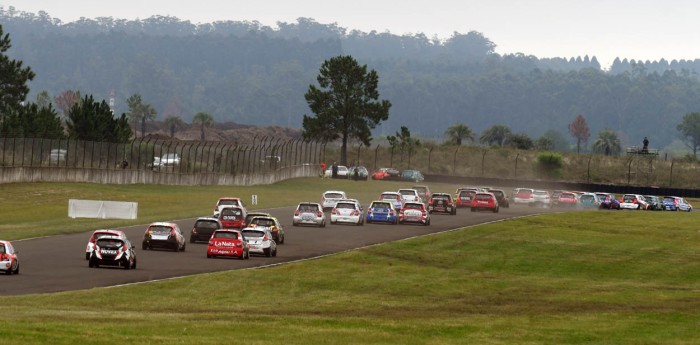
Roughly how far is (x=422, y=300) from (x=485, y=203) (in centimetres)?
5373

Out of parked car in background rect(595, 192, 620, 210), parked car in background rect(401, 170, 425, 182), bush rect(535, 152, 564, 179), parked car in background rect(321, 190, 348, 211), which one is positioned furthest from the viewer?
bush rect(535, 152, 564, 179)

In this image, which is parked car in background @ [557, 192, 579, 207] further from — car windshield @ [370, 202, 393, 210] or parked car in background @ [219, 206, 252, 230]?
parked car in background @ [219, 206, 252, 230]

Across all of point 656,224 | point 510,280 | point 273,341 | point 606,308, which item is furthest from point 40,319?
point 656,224

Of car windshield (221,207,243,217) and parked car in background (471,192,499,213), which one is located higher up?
parked car in background (471,192,499,213)

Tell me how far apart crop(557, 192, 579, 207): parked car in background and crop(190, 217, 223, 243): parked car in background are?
2132 inches

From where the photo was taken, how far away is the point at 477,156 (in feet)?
614

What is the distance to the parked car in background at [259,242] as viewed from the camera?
2160 inches

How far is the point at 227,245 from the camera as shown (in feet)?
174

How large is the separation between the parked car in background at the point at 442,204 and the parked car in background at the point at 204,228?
3054 centimetres

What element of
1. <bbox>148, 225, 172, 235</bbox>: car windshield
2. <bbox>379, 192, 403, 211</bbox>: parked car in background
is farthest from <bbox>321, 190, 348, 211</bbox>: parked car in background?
<bbox>148, 225, 172, 235</bbox>: car windshield

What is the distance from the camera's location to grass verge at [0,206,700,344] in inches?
Answer: 1122

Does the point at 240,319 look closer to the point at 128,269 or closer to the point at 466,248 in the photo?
the point at 128,269

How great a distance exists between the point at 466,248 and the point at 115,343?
3963cm

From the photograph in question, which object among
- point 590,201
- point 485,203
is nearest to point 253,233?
point 485,203
